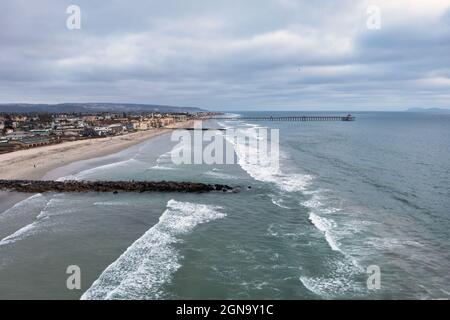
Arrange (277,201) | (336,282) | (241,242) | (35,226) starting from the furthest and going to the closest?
(277,201), (35,226), (241,242), (336,282)

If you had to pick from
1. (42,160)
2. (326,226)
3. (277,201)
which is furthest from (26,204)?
(42,160)

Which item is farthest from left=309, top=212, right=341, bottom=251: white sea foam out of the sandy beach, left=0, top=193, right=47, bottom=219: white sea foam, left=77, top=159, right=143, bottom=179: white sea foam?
the sandy beach

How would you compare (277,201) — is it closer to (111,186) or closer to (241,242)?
(241,242)

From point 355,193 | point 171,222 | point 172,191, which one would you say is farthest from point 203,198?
point 355,193

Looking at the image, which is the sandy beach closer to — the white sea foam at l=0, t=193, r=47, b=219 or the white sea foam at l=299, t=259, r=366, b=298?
the white sea foam at l=0, t=193, r=47, b=219

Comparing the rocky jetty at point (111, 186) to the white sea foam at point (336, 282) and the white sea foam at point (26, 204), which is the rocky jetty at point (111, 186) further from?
the white sea foam at point (336, 282)
